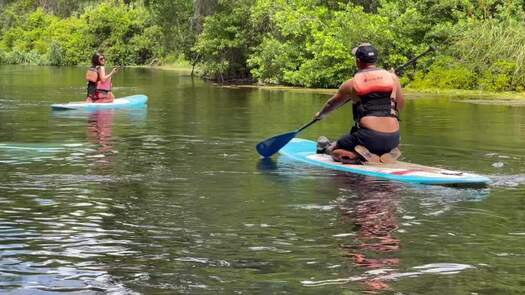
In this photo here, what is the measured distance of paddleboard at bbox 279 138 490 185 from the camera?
8.83 metres

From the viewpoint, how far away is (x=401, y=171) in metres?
9.34

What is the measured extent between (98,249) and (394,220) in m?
2.67

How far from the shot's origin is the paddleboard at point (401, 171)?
8828mm

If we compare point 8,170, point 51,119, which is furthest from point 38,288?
point 51,119

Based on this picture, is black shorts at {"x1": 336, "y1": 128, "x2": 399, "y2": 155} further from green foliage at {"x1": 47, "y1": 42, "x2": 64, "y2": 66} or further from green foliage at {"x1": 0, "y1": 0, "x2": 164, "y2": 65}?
green foliage at {"x1": 47, "y1": 42, "x2": 64, "y2": 66}

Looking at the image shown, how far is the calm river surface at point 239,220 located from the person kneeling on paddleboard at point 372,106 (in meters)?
0.52

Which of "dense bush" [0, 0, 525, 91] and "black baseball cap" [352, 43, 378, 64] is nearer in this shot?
"black baseball cap" [352, 43, 378, 64]

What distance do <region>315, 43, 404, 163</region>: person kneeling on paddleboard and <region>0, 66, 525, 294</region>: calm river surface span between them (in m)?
0.52

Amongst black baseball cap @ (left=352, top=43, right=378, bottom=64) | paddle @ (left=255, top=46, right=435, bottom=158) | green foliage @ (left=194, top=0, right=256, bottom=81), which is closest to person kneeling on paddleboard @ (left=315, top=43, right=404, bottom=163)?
black baseball cap @ (left=352, top=43, right=378, bottom=64)

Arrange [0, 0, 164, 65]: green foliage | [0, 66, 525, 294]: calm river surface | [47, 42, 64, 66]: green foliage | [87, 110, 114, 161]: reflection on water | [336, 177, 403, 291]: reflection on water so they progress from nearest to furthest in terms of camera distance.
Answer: [0, 66, 525, 294]: calm river surface, [336, 177, 403, 291]: reflection on water, [87, 110, 114, 161]: reflection on water, [0, 0, 164, 65]: green foliage, [47, 42, 64, 66]: green foliage

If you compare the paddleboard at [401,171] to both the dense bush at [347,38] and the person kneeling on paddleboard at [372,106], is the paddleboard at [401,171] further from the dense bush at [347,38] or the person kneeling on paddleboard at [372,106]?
the dense bush at [347,38]

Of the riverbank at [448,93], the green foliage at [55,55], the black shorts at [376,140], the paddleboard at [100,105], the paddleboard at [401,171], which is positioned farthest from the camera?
the green foliage at [55,55]

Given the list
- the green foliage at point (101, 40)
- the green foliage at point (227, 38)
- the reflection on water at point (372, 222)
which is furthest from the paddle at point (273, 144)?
the green foliage at point (101, 40)

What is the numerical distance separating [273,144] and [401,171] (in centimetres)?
268
